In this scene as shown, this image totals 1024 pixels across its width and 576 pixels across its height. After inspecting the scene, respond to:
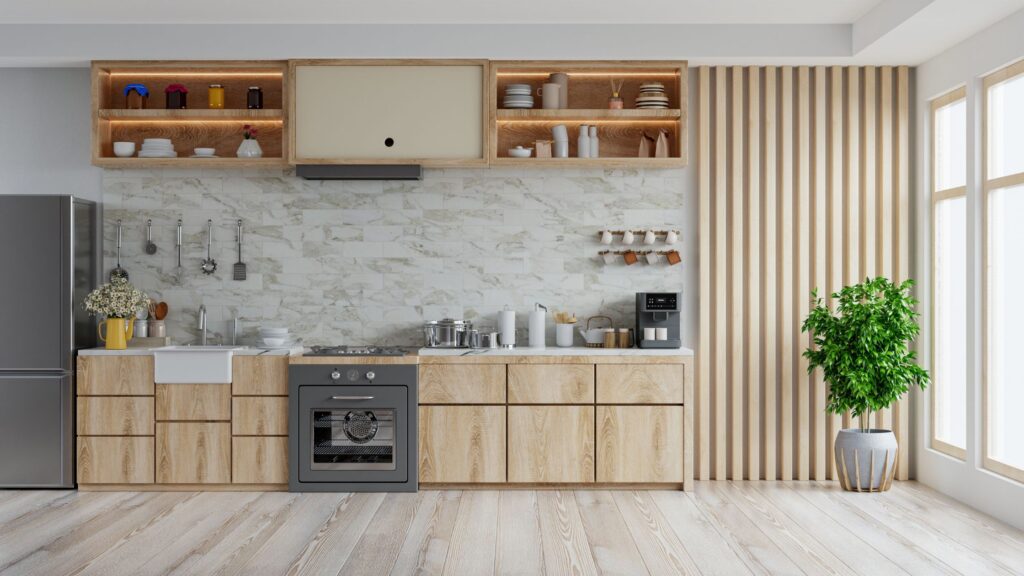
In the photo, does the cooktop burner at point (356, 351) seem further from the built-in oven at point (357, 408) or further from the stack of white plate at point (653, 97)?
the stack of white plate at point (653, 97)

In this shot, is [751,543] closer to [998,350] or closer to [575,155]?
[998,350]

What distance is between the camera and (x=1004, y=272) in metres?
4.38

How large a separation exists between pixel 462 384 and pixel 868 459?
239 cm

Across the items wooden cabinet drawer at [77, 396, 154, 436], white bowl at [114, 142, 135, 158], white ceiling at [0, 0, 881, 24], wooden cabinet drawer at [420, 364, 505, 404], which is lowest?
wooden cabinet drawer at [77, 396, 154, 436]

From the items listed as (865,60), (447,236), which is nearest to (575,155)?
(447,236)

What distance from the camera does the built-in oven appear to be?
4.75m

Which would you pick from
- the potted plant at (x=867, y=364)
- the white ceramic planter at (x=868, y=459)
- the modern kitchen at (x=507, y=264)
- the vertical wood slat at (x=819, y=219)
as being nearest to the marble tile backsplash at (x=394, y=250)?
the modern kitchen at (x=507, y=264)

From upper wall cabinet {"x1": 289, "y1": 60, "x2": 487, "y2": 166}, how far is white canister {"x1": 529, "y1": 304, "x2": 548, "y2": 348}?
996 millimetres

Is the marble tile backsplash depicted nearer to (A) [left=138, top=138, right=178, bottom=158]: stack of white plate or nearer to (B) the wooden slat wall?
(A) [left=138, top=138, right=178, bottom=158]: stack of white plate

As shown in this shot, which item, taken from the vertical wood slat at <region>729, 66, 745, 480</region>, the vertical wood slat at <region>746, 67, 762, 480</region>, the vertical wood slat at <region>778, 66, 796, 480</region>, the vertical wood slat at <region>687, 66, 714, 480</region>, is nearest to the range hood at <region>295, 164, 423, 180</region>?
the vertical wood slat at <region>687, 66, 714, 480</region>

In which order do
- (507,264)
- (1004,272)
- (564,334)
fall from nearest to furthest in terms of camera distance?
(1004,272) → (564,334) → (507,264)

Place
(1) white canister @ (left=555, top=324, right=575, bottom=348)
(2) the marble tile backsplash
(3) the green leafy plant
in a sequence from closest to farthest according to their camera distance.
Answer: (3) the green leafy plant < (1) white canister @ (left=555, top=324, right=575, bottom=348) < (2) the marble tile backsplash

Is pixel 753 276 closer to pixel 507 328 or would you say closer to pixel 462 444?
pixel 507 328

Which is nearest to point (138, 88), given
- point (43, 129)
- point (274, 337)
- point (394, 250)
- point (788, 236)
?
point (43, 129)
